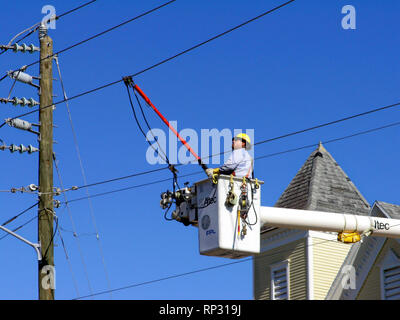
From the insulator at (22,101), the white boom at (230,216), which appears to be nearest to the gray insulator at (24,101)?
the insulator at (22,101)

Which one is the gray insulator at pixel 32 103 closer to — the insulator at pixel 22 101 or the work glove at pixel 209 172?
the insulator at pixel 22 101

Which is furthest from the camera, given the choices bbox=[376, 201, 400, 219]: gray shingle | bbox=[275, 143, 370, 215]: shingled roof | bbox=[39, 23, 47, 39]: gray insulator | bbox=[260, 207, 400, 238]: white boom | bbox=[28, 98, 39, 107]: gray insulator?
bbox=[275, 143, 370, 215]: shingled roof

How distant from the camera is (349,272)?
95.8 ft

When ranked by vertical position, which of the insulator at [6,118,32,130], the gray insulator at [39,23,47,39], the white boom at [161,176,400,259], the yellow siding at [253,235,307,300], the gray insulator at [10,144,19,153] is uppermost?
the gray insulator at [39,23,47,39]

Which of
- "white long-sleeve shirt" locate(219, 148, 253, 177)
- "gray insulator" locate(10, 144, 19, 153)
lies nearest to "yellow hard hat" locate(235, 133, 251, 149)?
"white long-sleeve shirt" locate(219, 148, 253, 177)

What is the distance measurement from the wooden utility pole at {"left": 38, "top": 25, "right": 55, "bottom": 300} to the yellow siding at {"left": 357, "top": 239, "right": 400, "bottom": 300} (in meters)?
9.77

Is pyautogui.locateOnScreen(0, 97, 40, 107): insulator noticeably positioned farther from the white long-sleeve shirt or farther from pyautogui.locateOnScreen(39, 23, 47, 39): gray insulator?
the white long-sleeve shirt

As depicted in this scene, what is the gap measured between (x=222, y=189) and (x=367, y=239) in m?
12.4

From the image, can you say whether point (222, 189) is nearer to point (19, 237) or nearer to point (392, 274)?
point (19, 237)

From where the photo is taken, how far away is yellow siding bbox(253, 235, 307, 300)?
33844mm

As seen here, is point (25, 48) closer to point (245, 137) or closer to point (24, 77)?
point (24, 77)

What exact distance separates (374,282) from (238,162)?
483 inches

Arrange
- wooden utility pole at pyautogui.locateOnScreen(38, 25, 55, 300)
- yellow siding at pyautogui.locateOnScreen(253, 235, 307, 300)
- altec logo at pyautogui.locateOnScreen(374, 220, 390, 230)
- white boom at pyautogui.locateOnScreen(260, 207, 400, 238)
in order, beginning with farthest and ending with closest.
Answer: yellow siding at pyautogui.locateOnScreen(253, 235, 307, 300) → wooden utility pole at pyautogui.locateOnScreen(38, 25, 55, 300) → altec logo at pyautogui.locateOnScreen(374, 220, 390, 230) → white boom at pyautogui.locateOnScreen(260, 207, 400, 238)

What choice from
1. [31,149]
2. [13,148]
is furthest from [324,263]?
[31,149]
